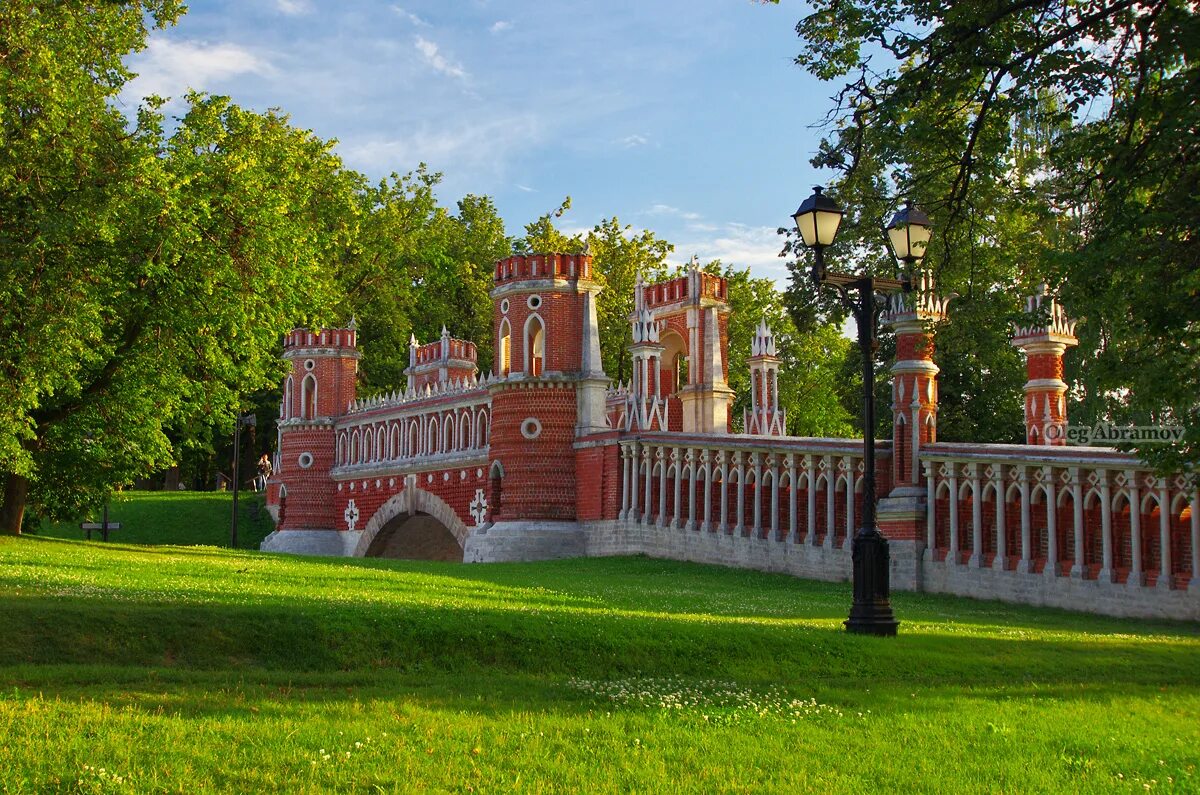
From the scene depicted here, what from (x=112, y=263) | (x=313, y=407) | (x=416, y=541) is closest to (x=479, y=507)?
(x=416, y=541)

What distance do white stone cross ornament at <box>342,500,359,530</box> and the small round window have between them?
13.2m

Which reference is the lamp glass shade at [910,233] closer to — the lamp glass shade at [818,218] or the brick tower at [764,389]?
the lamp glass shade at [818,218]

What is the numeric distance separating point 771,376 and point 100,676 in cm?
3606

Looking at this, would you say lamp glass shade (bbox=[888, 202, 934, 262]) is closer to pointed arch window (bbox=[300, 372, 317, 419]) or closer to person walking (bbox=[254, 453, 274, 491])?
pointed arch window (bbox=[300, 372, 317, 419])

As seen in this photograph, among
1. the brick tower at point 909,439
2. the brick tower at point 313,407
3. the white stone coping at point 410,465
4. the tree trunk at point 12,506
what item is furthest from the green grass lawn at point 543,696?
the brick tower at point 313,407

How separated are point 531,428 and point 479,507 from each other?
4.23 m

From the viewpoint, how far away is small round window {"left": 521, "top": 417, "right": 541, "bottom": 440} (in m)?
33.5

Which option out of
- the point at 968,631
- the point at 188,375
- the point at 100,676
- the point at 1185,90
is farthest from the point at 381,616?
the point at 188,375

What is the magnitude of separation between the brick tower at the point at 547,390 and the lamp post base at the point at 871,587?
744 inches

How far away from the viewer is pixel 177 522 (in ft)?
158

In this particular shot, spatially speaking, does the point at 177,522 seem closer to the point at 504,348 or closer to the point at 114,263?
the point at 504,348

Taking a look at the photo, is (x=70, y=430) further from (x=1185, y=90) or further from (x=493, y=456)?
(x=1185, y=90)

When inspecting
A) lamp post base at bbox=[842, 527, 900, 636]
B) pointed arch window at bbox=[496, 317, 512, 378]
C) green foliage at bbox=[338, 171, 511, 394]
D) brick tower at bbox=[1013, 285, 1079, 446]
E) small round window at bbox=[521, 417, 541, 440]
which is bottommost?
lamp post base at bbox=[842, 527, 900, 636]

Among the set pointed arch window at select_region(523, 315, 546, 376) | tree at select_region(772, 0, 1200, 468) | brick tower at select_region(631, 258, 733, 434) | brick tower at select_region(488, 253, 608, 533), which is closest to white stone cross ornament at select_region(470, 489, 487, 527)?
brick tower at select_region(488, 253, 608, 533)
